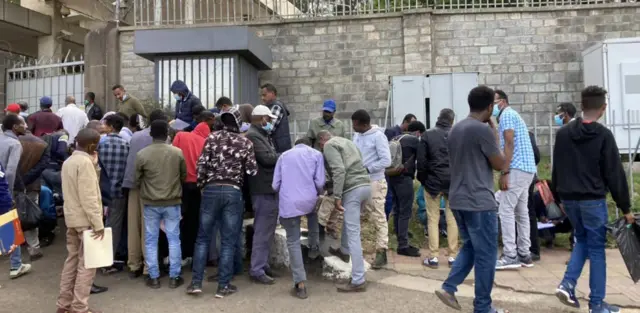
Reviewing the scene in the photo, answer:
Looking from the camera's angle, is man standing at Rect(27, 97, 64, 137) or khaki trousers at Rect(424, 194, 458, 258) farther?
man standing at Rect(27, 97, 64, 137)

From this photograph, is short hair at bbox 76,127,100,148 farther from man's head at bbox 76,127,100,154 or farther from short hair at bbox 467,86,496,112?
short hair at bbox 467,86,496,112

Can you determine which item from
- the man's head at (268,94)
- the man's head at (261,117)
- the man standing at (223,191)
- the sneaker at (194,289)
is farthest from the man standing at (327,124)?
the sneaker at (194,289)

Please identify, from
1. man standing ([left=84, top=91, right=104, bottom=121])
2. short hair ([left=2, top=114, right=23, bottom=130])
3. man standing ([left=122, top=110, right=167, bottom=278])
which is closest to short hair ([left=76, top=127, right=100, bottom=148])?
man standing ([left=122, top=110, right=167, bottom=278])

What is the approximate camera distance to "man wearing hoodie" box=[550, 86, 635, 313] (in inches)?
165

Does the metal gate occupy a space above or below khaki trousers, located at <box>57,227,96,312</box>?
above

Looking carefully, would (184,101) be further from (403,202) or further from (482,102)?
(482,102)

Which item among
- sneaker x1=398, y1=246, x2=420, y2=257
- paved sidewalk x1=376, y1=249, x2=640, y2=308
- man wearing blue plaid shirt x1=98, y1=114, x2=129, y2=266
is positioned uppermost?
man wearing blue plaid shirt x1=98, y1=114, x2=129, y2=266

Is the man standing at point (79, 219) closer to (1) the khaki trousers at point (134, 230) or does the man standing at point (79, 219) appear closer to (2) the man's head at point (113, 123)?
(1) the khaki trousers at point (134, 230)

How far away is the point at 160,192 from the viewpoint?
524 centimetres

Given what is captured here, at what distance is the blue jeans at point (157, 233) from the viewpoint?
17.5 ft

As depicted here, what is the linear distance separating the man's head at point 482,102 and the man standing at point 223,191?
2.22 metres

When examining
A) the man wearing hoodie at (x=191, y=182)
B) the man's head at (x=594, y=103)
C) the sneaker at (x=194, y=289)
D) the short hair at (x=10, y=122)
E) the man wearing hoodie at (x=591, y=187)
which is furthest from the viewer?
the short hair at (x=10, y=122)

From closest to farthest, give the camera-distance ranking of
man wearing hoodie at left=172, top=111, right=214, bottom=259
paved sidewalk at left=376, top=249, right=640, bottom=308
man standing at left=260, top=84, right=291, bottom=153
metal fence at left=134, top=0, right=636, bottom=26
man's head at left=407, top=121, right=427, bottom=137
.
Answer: paved sidewalk at left=376, top=249, right=640, bottom=308, man wearing hoodie at left=172, top=111, right=214, bottom=259, man standing at left=260, top=84, right=291, bottom=153, man's head at left=407, top=121, right=427, bottom=137, metal fence at left=134, top=0, right=636, bottom=26

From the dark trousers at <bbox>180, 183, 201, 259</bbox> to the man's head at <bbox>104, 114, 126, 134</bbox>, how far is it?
1182 mm
